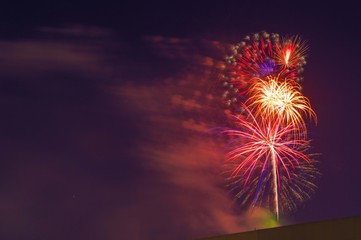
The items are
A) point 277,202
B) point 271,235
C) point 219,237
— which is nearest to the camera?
point 271,235

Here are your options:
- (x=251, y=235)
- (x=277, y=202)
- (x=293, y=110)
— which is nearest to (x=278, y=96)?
(x=293, y=110)

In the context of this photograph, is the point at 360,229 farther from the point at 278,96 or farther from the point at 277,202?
the point at 277,202

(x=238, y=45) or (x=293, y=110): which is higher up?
(x=238, y=45)

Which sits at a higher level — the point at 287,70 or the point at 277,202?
the point at 287,70

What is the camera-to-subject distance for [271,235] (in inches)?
680

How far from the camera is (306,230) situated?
16.6m

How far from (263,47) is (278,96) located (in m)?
2.68

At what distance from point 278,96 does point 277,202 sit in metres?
6.40

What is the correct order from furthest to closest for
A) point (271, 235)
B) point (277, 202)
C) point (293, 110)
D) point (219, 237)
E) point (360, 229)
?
point (277, 202)
point (293, 110)
point (219, 237)
point (271, 235)
point (360, 229)

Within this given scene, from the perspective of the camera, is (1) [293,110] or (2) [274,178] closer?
(1) [293,110]

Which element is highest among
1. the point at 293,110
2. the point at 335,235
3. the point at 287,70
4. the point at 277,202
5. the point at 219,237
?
the point at 287,70

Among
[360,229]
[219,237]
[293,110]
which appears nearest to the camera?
[360,229]

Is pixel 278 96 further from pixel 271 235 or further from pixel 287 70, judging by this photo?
pixel 271 235

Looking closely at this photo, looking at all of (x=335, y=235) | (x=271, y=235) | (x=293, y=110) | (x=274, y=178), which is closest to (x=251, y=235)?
(x=271, y=235)
